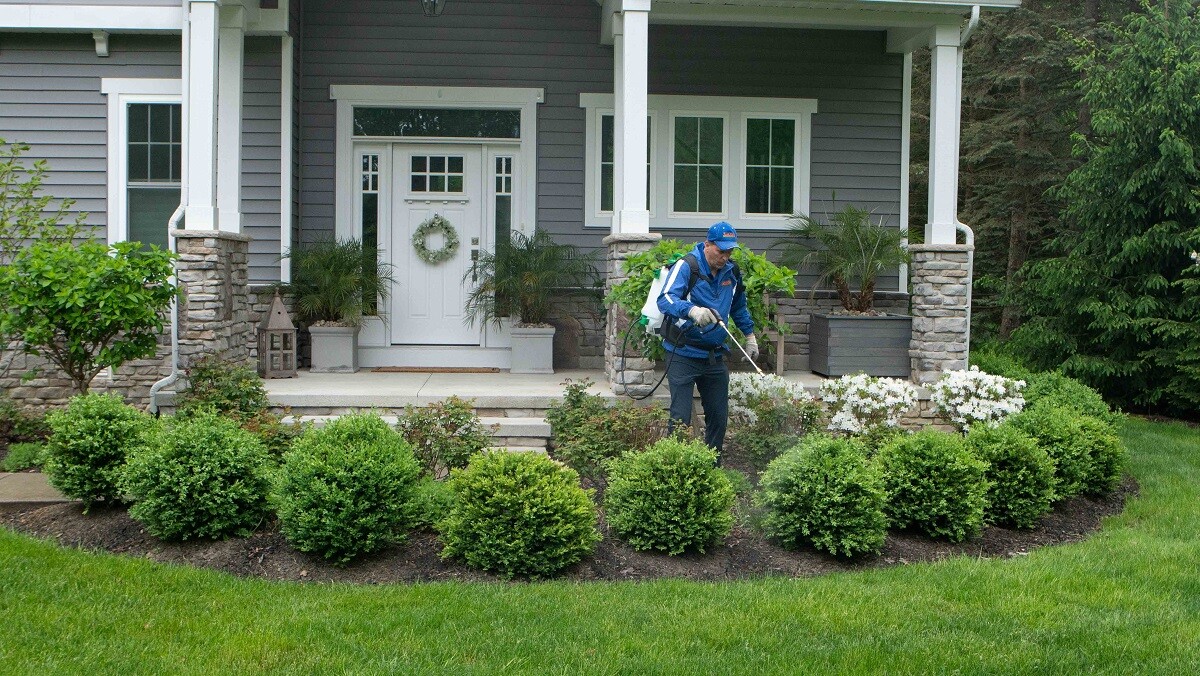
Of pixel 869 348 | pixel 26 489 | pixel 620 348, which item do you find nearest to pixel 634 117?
pixel 620 348

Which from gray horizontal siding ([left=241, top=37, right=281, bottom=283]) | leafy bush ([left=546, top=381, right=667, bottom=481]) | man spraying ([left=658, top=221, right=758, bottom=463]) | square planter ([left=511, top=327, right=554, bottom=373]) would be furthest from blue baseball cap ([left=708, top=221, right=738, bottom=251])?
gray horizontal siding ([left=241, top=37, right=281, bottom=283])

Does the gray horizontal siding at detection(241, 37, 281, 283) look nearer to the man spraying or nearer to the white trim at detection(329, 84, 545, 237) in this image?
the white trim at detection(329, 84, 545, 237)

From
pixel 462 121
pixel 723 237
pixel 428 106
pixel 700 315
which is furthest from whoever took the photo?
pixel 462 121

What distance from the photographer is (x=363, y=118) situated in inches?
380

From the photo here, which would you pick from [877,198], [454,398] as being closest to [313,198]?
[454,398]

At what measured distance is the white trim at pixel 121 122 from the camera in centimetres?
920

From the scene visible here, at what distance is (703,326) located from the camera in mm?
6109

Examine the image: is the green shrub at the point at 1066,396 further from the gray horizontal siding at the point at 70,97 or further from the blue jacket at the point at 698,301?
the gray horizontal siding at the point at 70,97

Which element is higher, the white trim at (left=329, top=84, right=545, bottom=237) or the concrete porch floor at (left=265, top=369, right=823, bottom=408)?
the white trim at (left=329, top=84, right=545, bottom=237)

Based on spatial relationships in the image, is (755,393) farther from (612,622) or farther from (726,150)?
(726,150)

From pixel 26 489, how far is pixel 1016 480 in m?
5.88

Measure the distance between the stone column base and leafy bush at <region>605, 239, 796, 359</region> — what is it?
13 centimetres

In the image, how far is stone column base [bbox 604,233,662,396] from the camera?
7570mm

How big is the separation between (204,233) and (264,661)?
4709mm
